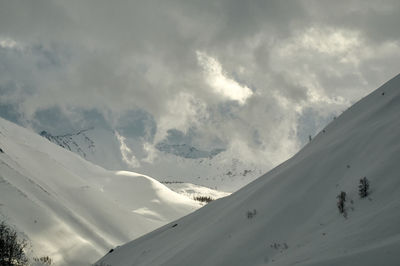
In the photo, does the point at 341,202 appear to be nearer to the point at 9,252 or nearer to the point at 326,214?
the point at 326,214

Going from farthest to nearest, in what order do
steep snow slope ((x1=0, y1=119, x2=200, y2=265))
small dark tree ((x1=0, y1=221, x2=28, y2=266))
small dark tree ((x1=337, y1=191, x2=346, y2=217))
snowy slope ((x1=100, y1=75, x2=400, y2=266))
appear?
steep snow slope ((x1=0, y1=119, x2=200, y2=265))
small dark tree ((x1=0, y1=221, x2=28, y2=266))
small dark tree ((x1=337, y1=191, x2=346, y2=217))
snowy slope ((x1=100, y1=75, x2=400, y2=266))

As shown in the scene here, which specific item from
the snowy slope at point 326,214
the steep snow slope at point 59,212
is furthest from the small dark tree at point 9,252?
the snowy slope at point 326,214

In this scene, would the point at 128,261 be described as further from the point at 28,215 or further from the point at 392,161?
the point at 28,215

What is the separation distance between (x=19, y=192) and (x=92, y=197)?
20710 mm

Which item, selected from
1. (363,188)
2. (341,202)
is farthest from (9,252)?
(363,188)

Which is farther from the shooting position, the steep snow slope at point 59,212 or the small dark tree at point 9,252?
the steep snow slope at point 59,212

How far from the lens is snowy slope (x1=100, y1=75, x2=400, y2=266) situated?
8305mm

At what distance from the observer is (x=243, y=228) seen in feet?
46.5

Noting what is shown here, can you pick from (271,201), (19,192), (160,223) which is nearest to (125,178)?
(160,223)

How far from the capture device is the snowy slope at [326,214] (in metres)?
8.30

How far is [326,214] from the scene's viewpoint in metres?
11.4

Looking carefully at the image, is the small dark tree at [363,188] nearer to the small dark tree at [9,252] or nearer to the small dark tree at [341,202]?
the small dark tree at [341,202]

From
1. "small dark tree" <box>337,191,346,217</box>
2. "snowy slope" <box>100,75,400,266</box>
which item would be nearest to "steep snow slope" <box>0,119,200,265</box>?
"snowy slope" <box>100,75,400,266</box>

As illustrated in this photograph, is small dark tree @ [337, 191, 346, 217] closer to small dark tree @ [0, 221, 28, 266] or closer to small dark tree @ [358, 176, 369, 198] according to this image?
small dark tree @ [358, 176, 369, 198]
